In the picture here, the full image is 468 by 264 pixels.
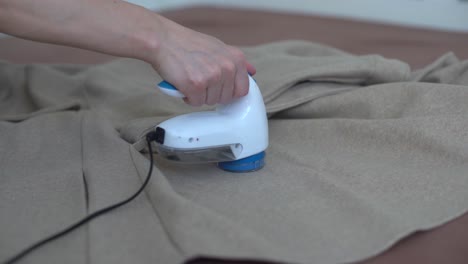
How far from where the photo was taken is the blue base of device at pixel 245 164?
0.87 m

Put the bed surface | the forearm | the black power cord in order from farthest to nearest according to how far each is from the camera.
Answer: the bed surface → the forearm → the black power cord

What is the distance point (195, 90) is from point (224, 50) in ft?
0.26

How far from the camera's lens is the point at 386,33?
1.83 metres

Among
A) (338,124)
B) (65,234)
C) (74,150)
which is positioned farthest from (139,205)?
(338,124)

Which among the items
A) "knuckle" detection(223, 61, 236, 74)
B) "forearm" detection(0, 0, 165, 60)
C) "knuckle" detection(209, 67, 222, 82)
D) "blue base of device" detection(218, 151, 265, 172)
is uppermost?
"forearm" detection(0, 0, 165, 60)

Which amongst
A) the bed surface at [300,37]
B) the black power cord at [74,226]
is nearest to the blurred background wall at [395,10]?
the bed surface at [300,37]

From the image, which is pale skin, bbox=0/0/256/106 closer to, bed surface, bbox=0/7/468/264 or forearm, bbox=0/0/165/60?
forearm, bbox=0/0/165/60

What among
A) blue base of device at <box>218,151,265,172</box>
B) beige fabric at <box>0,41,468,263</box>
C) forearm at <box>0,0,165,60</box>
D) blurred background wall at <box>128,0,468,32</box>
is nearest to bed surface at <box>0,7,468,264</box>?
blurred background wall at <box>128,0,468,32</box>

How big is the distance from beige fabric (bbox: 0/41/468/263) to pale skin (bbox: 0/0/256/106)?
134mm

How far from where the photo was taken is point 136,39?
835 millimetres

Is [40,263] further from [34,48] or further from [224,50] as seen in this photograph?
[34,48]

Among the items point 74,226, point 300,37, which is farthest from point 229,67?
point 300,37

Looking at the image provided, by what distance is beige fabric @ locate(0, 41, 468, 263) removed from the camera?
67 centimetres

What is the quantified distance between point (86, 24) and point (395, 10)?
150 cm
